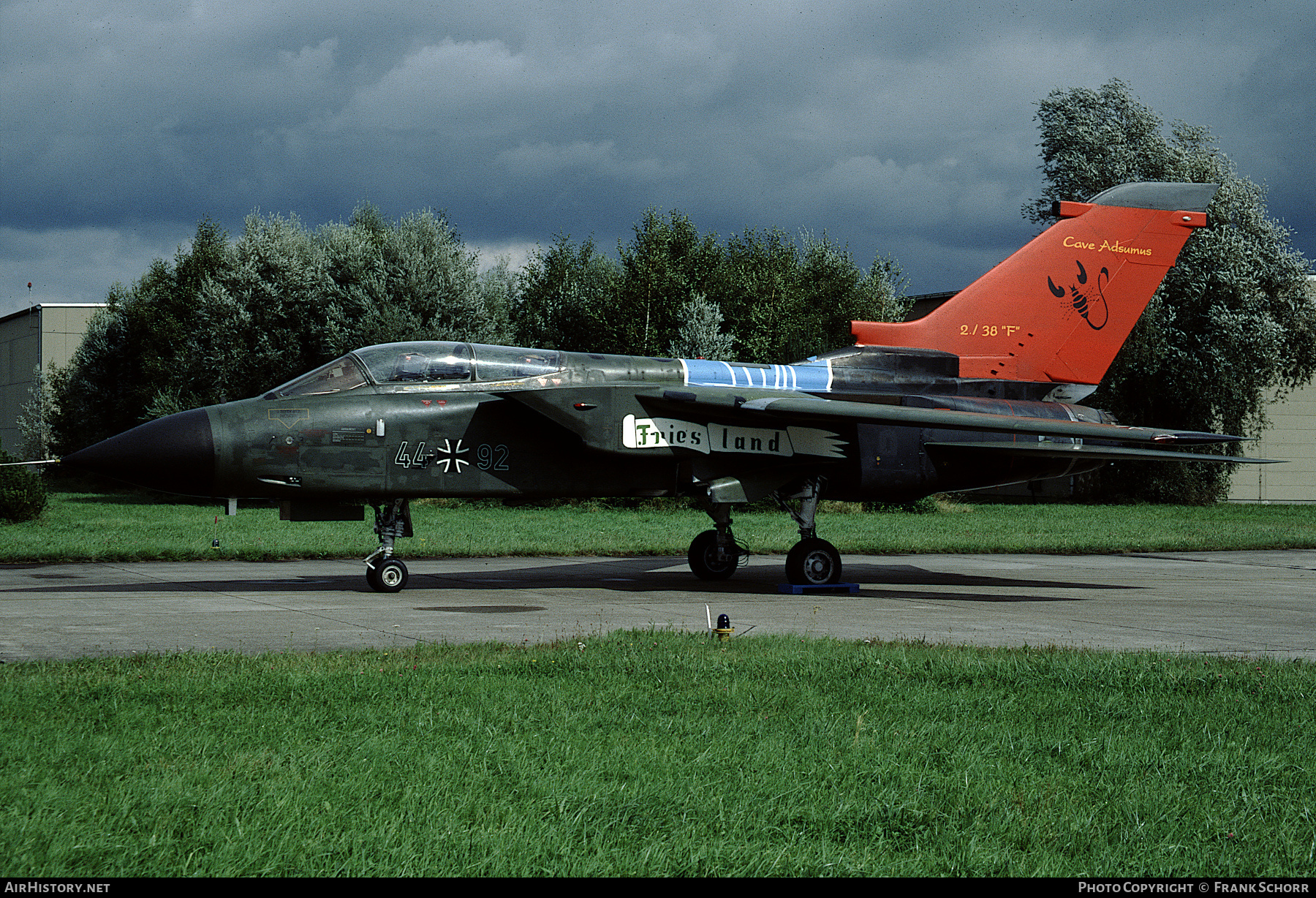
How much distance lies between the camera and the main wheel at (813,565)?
13961mm

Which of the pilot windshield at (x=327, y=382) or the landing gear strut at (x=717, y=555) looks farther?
the landing gear strut at (x=717, y=555)

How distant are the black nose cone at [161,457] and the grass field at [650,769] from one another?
15.3 feet

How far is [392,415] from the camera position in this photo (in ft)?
41.1

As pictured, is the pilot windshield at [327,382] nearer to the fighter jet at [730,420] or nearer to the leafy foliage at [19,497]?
the fighter jet at [730,420]

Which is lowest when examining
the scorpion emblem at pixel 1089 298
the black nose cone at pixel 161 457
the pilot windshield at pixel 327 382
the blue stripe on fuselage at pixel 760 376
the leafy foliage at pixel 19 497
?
the leafy foliage at pixel 19 497

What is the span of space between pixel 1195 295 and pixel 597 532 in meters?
28.9

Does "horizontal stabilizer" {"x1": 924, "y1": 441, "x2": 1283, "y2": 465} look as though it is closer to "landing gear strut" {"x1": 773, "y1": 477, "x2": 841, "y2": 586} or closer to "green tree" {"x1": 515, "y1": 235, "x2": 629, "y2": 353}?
"landing gear strut" {"x1": 773, "y1": 477, "x2": 841, "y2": 586}

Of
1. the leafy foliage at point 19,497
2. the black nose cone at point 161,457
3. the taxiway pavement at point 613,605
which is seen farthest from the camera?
the leafy foliage at point 19,497

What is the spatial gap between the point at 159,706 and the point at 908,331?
1255 cm

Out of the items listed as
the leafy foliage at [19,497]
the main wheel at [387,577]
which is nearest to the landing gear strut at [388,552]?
the main wheel at [387,577]

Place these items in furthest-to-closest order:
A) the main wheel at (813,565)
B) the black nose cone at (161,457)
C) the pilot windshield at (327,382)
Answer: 1. the main wheel at (813,565)
2. the pilot windshield at (327,382)
3. the black nose cone at (161,457)

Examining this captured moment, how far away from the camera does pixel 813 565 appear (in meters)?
14.0

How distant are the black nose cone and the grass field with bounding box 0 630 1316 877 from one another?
4.66 metres

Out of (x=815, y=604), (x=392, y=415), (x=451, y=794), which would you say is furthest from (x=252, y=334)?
(x=451, y=794)
